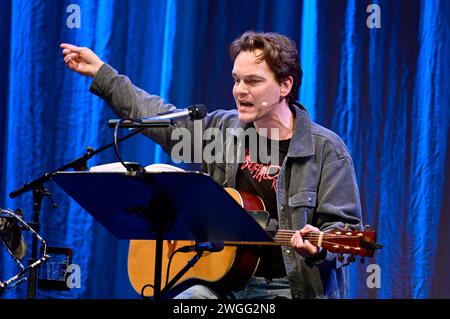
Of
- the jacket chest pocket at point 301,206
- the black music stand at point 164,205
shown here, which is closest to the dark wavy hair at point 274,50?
the jacket chest pocket at point 301,206

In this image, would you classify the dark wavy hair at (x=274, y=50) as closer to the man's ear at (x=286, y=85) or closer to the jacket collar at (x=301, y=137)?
the man's ear at (x=286, y=85)

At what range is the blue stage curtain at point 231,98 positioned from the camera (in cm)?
354

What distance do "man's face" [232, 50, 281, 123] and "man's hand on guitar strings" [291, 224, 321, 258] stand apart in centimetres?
56

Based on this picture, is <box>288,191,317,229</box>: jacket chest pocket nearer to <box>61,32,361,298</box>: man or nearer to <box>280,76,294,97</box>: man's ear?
<box>61,32,361,298</box>: man

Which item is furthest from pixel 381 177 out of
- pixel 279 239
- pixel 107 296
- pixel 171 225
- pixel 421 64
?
pixel 171 225

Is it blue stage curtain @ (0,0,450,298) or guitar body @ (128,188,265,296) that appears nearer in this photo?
guitar body @ (128,188,265,296)

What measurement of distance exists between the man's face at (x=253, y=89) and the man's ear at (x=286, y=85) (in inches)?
2.2

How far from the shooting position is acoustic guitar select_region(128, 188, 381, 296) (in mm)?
2434

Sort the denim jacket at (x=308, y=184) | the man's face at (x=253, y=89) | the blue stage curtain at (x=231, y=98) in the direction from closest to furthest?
the denim jacket at (x=308, y=184) < the man's face at (x=253, y=89) < the blue stage curtain at (x=231, y=98)

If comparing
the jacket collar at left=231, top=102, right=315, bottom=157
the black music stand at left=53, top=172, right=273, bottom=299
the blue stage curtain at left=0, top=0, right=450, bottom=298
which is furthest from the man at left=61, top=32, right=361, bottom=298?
the blue stage curtain at left=0, top=0, right=450, bottom=298

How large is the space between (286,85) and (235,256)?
0.71 m

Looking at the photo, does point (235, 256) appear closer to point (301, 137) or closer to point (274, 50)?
point (301, 137)

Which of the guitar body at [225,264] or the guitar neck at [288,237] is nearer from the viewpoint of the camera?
the guitar neck at [288,237]

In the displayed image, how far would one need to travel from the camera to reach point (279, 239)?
2.54 metres
